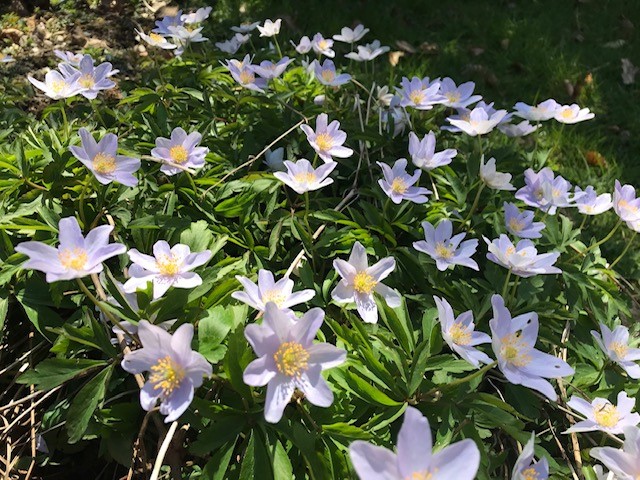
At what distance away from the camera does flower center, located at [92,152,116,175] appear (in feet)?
4.29

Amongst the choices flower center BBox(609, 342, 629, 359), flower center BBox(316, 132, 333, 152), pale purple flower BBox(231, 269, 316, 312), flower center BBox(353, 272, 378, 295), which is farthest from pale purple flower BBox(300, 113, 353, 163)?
flower center BBox(609, 342, 629, 359)

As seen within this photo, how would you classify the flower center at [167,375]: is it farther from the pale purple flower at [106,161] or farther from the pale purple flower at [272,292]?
the pale purple flower at [106,161]

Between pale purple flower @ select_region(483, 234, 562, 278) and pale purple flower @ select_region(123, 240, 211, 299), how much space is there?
708mm

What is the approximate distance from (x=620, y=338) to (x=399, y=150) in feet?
3.15

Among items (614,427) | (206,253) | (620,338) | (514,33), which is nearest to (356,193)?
(206,253)

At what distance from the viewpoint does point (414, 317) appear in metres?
1.54

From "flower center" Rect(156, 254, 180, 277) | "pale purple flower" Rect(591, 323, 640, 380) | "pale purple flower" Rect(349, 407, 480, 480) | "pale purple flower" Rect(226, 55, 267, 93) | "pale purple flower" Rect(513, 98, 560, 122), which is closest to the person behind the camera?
"pale purple flower" Rect(349, 407, 480, 480)

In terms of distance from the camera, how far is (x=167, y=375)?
956 millimetres

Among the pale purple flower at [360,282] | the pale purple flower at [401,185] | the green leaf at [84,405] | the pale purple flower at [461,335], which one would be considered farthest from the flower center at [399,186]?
the green leaf at [84,405]

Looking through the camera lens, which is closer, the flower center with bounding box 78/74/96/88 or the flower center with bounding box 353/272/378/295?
the flower center with bounding box 353/272/378/295

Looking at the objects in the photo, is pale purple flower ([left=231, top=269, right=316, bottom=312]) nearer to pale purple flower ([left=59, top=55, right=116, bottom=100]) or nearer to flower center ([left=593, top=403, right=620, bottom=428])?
flower center ([left=593, top=403, right=620, bottom=428])

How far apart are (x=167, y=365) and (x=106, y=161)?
60 cm

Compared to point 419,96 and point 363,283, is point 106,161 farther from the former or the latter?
point 419,96

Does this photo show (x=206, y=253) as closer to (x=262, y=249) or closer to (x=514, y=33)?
(x=262, y=249)
